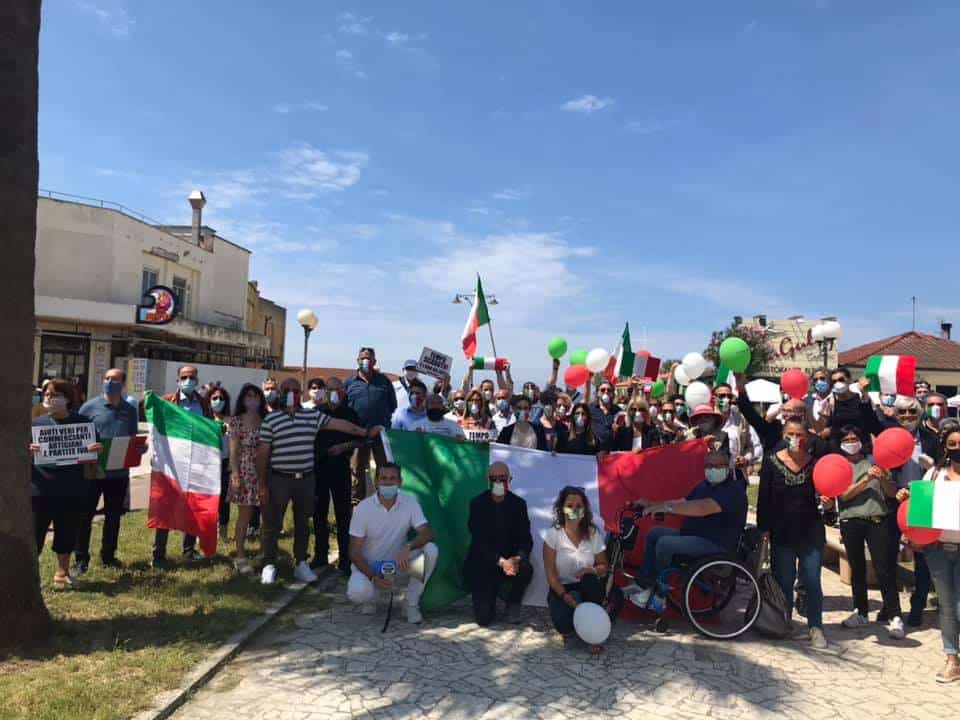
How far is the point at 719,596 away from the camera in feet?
19.1

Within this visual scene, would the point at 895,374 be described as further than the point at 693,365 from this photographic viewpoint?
No

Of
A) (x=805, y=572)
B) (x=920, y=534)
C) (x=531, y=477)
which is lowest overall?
(x=805, y=572)

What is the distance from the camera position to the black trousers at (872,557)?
6113mm

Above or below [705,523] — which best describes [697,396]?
above

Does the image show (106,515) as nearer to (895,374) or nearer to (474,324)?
(474,324)

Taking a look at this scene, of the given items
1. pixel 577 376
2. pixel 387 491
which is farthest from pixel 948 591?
pixel 577 376

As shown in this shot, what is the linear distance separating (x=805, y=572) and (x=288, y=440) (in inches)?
193

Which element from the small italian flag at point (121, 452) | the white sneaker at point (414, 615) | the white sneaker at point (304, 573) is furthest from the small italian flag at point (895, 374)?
the small italian flag at point (121, 452)

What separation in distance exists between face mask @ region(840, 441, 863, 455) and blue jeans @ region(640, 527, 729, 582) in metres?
1.46

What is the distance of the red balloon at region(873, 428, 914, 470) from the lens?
5.54 metres

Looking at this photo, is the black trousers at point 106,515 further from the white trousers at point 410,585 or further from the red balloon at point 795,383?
the red balloon at point 795,383

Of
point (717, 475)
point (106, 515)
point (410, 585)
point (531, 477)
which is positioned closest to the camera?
point (717, 475)

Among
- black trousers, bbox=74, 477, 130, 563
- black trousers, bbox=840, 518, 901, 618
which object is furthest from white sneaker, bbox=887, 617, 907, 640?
black trousers, bbox=74, 477, 130, 563

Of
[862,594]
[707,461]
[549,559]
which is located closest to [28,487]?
[549,559]
